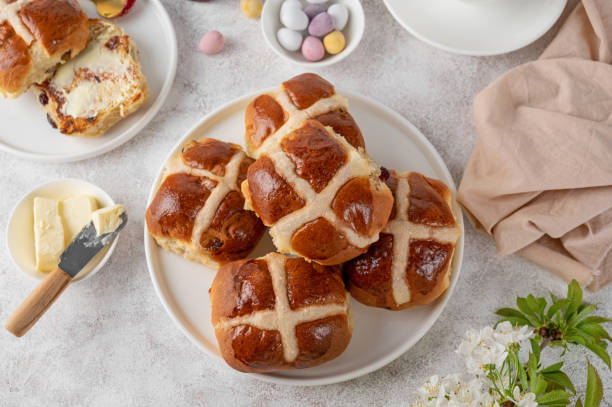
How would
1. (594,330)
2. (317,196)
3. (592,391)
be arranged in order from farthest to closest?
1. (594,330)
2. (317,196)
3. (592,391)

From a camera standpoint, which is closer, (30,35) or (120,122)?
(30,35)

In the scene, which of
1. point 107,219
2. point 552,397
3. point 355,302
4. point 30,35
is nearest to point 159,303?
point 107,219

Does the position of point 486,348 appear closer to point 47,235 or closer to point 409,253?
point 409,253

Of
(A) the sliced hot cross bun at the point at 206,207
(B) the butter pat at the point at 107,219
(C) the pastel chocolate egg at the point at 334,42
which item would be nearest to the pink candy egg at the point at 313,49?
(C) the pastel chocolate egg at the point at 334,42

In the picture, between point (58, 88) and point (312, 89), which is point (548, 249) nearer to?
point (312, 89)

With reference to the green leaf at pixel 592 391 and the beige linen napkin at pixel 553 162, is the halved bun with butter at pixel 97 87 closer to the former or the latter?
the beige linen napkin at pixel 553 162

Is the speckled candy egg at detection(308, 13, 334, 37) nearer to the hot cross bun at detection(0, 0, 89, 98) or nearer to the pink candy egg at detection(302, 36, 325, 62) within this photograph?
the pink candy egg at detection(302, 36, 325, 62)

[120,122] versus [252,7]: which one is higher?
[252,7]
